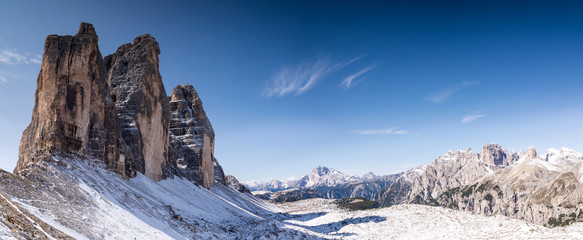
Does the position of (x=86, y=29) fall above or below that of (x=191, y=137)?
above

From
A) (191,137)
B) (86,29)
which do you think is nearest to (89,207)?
(86,29)

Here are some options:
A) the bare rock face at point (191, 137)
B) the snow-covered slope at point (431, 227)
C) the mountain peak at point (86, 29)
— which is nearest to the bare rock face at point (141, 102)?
the mountain peak at point (86, 29)

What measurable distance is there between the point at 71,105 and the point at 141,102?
59.8 feet

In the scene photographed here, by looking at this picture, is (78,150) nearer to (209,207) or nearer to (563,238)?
(209,207)

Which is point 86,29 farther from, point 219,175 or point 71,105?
point 219,175

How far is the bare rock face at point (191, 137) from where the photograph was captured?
82281mm

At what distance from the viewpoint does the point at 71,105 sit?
3684 cm

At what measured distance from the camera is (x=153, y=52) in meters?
62.7

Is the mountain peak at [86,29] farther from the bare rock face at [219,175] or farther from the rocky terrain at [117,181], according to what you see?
the bare rock face at [219,175]

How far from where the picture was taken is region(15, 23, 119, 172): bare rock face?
113 ft

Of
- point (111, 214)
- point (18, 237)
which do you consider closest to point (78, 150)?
point (111, 214)

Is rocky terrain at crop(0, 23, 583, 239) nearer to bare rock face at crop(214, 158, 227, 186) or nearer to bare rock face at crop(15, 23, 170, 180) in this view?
bare rock face at crop(15, 23, 170, 180)

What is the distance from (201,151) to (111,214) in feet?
207

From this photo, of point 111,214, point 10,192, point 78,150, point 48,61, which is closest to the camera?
point 10,192
